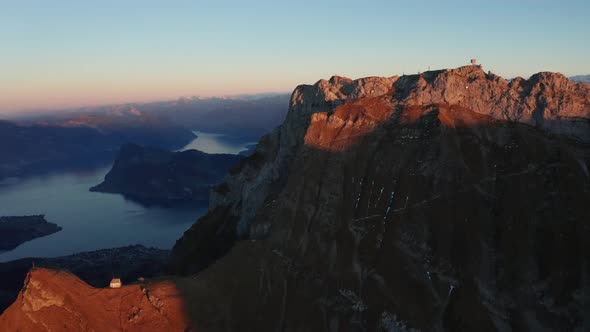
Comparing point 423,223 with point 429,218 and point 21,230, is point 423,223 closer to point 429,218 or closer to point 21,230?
point 429,218

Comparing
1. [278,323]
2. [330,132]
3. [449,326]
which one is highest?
[330,132]

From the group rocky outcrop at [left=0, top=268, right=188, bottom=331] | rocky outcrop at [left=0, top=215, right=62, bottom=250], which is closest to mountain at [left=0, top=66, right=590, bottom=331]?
rocky outcrop at [left=0, top=268, right=188, bottom=331]

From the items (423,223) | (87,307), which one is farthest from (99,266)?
(423,223)

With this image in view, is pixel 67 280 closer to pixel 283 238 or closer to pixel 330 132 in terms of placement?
pixel 283 238

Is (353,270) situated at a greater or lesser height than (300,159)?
lesser

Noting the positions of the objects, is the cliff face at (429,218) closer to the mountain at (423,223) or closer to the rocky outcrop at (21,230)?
the mountain at (423,223)

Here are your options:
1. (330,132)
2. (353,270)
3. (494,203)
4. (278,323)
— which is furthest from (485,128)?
(278,323)
